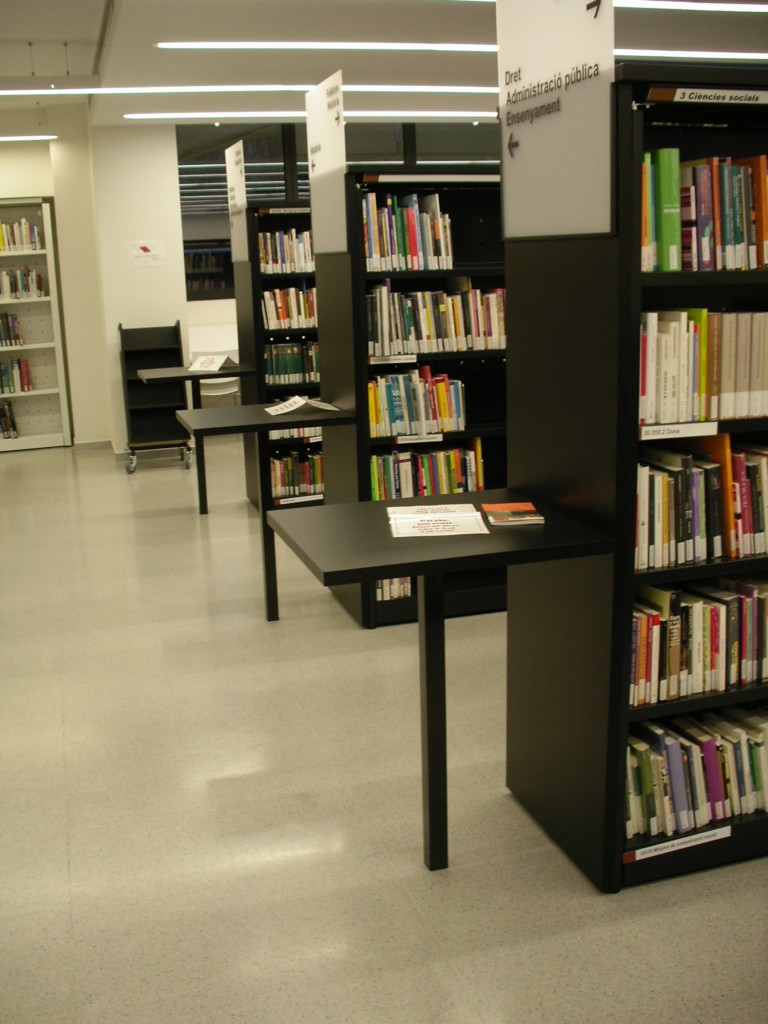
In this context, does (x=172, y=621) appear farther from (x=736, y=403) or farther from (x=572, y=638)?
(x=736, y=403)

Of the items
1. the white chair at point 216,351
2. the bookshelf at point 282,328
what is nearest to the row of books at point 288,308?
the bookshelf at point 282,328

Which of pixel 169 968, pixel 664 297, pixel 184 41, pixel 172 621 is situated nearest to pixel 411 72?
pixel 184 41

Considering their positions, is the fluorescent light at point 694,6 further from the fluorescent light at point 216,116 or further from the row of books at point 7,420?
the row of books at point 7,420

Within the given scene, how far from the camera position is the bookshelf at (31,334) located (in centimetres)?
965

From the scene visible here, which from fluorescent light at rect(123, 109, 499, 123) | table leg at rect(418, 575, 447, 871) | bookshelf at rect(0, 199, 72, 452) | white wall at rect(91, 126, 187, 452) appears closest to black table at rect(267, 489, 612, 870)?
table leg at rect(418, 575, 447, 871)

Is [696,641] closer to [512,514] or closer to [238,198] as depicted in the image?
[512,514]

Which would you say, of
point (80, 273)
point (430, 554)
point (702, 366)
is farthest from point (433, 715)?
point (80, 273)

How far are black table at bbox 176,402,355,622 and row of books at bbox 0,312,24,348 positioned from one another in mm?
5636

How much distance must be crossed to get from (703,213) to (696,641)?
105 cm

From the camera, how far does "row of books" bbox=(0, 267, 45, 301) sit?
9.69m

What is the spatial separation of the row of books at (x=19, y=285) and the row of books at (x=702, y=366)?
28.1ft

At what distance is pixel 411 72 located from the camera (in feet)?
23.7

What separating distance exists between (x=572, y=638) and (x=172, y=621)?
2.66 metres

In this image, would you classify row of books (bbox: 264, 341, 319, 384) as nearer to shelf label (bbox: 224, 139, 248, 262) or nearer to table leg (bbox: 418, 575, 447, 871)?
shelf label (bbox: 224, 139, 248, 262)
